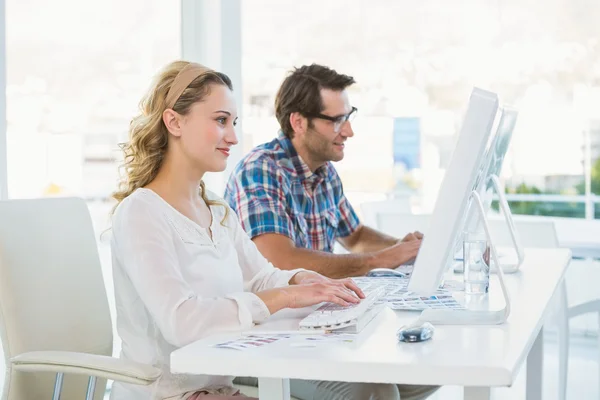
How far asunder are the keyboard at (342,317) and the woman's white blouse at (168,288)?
11 centimetres

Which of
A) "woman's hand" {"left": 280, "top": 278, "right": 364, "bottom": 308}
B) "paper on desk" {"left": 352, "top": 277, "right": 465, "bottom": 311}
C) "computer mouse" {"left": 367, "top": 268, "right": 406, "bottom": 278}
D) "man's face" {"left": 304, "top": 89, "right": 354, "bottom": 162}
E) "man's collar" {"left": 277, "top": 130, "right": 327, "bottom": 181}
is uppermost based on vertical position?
"man's face" {"left": 304, "top": 89, "right": 354, "bottom": 162}

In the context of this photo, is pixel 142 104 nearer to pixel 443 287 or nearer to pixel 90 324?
pixel 90 324

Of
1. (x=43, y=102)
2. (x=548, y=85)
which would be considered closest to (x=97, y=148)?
(x=43, y=102)

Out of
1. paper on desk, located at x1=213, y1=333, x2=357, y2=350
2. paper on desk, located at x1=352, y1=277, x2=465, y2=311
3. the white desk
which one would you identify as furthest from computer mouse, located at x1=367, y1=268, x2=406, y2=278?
paper on desk, located at x1=213, y1=333, x2=357, y2=350

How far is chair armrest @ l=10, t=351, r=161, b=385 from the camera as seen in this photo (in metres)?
1.43

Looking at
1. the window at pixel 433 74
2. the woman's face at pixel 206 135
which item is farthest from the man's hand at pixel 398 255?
the window at pixel 433 74

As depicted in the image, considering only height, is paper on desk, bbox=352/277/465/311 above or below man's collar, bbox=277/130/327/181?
below

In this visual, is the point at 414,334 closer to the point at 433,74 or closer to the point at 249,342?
the point at 249,342

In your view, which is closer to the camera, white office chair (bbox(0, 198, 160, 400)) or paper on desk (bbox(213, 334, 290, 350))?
paper on desk (bbox(213, 334, 290, 350))

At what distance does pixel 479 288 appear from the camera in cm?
189

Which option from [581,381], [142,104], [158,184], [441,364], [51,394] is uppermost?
[142,104]

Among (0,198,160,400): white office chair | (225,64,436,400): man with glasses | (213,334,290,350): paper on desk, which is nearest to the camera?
(213,334,290,350): paper on desk

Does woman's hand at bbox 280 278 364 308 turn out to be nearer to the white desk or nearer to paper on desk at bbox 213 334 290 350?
the white desk

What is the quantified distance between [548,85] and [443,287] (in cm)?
401
